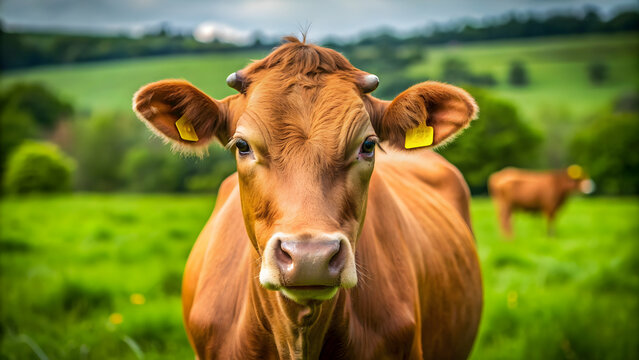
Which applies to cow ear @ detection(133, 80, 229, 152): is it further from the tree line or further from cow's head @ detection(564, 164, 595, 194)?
cow's head @ detection(564, 164, 595, 194)

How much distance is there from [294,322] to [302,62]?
1.12 m

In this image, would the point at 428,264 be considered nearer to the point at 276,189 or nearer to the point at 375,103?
the point at 375,103

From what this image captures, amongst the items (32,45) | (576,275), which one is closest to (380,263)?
(576,275)

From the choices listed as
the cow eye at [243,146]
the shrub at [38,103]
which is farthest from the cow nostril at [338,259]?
the shrub at [38,103]

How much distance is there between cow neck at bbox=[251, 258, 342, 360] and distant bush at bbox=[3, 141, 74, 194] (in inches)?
892

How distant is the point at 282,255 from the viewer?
5.58 feet

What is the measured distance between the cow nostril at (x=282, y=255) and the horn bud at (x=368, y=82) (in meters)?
0.91

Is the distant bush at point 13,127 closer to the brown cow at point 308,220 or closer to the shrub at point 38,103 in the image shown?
the shrub at point 38,103

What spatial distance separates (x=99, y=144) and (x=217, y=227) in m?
19.0

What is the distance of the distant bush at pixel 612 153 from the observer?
786 inches

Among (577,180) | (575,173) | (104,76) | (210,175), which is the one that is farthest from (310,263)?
(104,76)

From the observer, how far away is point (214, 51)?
55.0ft

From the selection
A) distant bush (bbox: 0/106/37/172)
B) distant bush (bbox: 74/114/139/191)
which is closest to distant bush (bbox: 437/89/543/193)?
distant bush (bbox: 74/114/139/191)

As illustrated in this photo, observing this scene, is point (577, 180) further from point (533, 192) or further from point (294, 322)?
point (294, 322)
